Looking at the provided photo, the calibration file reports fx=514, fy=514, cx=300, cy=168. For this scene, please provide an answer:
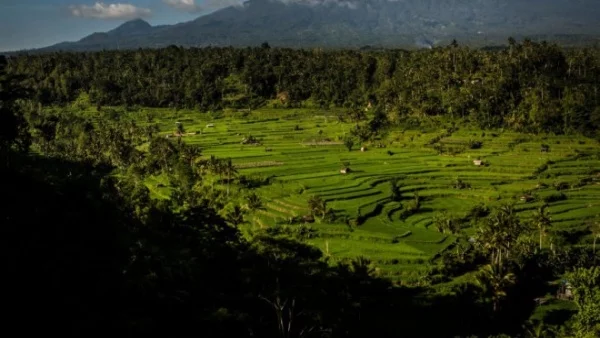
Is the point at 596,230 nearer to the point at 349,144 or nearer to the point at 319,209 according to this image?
the point at 319,209

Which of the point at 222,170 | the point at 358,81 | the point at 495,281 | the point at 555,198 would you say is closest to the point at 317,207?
the point at 222,170

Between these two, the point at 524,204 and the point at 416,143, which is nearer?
the point at 524,204

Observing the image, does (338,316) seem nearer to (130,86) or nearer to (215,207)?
(215,207)

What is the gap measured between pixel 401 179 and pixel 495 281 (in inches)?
853

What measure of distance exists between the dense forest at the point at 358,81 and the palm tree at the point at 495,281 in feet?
163

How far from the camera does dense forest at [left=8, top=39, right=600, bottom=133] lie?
274 ft

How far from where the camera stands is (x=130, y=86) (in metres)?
112

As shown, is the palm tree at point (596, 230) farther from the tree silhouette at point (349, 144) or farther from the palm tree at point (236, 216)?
the tree silhouette at point (349, 144)

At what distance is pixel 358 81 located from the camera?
113m

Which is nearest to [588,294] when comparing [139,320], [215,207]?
[139,320]

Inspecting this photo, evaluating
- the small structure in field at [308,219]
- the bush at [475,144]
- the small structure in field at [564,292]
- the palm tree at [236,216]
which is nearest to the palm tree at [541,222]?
the small structure in field at [564,292]

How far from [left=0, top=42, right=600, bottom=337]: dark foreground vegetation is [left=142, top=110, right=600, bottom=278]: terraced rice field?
219 centimetres

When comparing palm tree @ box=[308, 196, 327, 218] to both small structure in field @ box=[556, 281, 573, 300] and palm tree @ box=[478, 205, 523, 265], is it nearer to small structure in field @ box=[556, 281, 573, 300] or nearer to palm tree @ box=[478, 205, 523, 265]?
palm tree @ box=[478, 205, 523, 265]

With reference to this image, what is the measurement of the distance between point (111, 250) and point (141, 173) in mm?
40645
